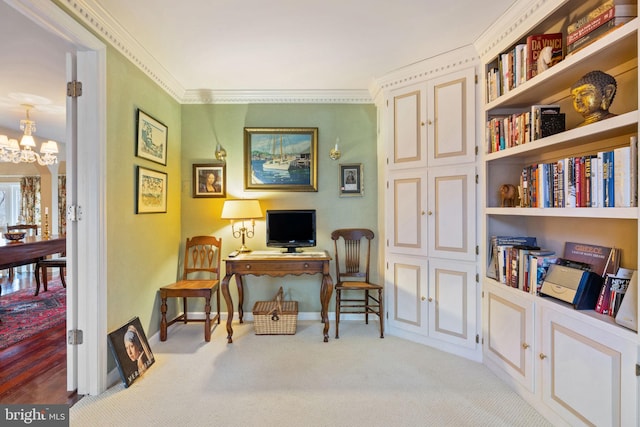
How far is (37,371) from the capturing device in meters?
2.12

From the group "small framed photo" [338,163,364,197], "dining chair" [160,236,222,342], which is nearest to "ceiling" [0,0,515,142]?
"small framed photo" [338,163,364,197]

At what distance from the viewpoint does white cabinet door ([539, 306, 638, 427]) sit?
1245 mm

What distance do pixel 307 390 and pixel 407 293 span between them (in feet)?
4.27

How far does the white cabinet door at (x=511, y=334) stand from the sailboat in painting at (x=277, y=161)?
7.59ft

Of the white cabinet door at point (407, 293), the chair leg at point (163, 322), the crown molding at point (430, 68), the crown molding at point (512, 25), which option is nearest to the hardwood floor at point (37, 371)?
the chair leg at point (163, 322)

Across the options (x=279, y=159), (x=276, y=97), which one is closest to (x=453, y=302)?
(x=279, y=159)

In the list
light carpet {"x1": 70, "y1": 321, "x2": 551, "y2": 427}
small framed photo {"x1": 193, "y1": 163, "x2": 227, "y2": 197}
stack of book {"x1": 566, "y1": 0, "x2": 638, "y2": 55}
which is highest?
stack of book {"x1": 566, "y1": 0, "x2": 638, "y2": 55}

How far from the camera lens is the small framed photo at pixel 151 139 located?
238cm

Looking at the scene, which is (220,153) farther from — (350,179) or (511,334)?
(511,334)

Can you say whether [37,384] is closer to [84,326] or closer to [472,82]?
[84,326]

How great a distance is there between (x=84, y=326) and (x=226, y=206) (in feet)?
4.91

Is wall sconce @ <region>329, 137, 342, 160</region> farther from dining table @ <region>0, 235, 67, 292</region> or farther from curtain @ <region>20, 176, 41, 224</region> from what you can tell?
curtain @ <region>20, 176, 41, 224</region>

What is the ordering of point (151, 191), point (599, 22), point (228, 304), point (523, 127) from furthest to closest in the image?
1. point (228, 304)
2. point (151, 191)
3. point (523, 127)
4. point (599, 22)

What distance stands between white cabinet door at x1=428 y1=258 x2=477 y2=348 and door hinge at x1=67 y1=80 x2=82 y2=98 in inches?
120
